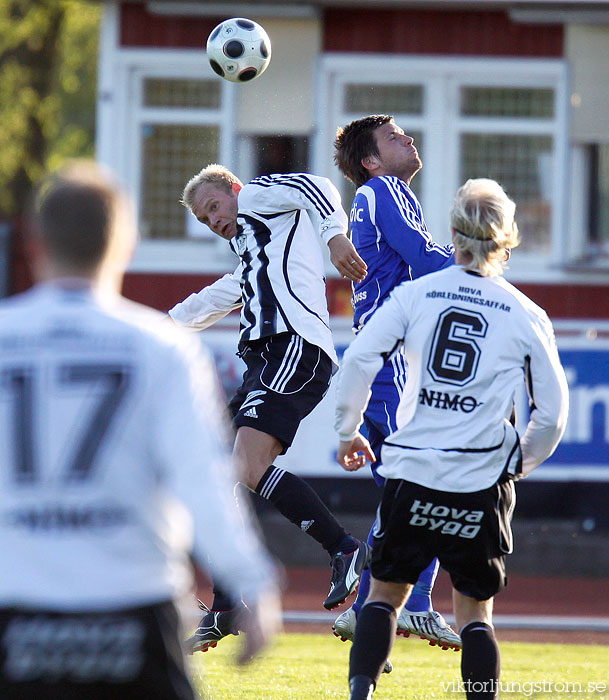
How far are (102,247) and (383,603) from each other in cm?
215

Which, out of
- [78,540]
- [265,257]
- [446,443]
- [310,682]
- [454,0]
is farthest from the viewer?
[454,0]

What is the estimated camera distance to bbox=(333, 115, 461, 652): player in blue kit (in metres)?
5.67

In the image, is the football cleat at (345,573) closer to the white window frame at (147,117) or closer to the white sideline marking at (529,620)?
the white sideline marking at (529,620)

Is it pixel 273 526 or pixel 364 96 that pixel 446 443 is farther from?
pixel 364 96

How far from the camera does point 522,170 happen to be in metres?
14.1

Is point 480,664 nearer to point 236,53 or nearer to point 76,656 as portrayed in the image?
point 76,656

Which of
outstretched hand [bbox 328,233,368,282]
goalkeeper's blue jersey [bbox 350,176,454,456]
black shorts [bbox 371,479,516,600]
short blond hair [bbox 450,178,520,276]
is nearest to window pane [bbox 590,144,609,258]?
goalkeeper's blue jersey [bbox 350,176,454,456]

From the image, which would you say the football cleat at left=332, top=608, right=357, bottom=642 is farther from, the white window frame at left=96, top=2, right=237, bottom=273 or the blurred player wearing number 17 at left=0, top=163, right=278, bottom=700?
the white window frame at left=96, top=2, right=237, bottom=273

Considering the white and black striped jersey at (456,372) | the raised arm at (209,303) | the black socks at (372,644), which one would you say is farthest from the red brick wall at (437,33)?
the black socks at (372,644)

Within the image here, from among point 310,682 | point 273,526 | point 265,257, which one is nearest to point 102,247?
point 265,257

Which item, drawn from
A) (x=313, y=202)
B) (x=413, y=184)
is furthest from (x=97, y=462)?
(x=413, y=184)

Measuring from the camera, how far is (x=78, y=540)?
2.66 metres

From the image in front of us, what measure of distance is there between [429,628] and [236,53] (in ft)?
10.8

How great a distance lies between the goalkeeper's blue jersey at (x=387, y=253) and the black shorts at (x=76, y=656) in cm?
316
